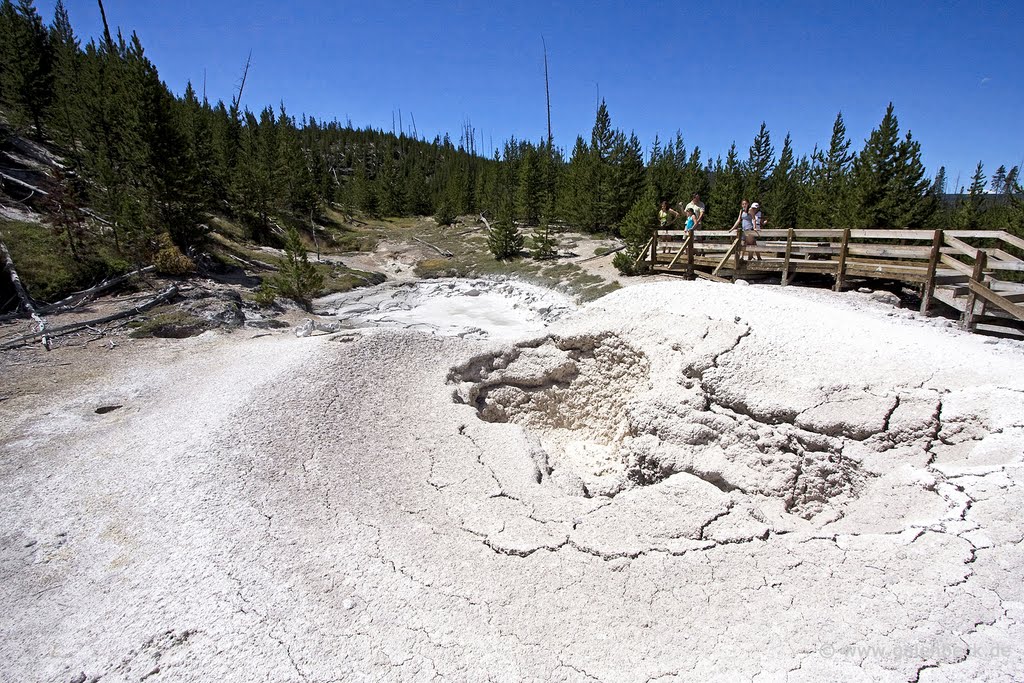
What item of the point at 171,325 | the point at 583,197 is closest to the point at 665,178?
the point at 583,197

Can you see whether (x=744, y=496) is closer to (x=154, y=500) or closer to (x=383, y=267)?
(x=154, y=500)

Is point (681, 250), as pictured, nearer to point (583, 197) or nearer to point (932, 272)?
point (932, 272)

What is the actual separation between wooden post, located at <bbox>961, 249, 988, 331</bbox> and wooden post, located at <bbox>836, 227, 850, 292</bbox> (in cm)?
370

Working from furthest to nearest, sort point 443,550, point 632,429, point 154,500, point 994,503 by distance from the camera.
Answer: point 632,429
point 154,500
point 443,550
point 994,503

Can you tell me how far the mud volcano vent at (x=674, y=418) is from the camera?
529 cm

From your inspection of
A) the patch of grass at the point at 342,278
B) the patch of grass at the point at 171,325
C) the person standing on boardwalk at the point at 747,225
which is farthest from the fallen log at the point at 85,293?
the person standing on boardwalk at the point at 747,225

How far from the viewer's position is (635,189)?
33.8 meters

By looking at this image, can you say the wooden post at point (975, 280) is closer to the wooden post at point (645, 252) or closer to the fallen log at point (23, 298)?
the wooden post at point (645, 252)

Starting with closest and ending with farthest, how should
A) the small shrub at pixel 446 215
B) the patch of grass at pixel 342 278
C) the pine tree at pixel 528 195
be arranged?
1. the patch of grass at pixel 342 278
2. the pine tree at pixel 528 195
3. the small shrub at pixel 446 215

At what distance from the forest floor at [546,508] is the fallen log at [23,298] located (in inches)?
78.7

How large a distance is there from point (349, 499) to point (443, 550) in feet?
4.45

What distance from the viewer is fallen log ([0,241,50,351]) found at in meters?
10.7

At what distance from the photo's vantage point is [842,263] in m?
13.0

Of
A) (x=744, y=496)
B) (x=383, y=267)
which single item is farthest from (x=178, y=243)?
(x=744, y=496)
